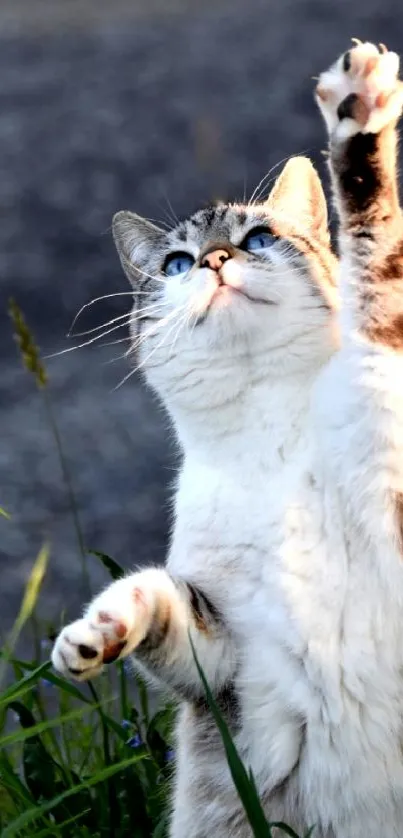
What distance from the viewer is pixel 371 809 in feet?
4.11

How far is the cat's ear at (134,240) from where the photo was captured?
6.05ft

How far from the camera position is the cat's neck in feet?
4.62

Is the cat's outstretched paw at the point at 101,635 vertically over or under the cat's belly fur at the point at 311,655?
over

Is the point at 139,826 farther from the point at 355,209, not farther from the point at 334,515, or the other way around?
the point at 355,209

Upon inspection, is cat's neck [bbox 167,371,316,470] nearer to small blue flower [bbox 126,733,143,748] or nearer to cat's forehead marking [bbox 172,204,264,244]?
cat's forehead marking [bbox 172,204,264,244]

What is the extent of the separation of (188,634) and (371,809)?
0.97 ft

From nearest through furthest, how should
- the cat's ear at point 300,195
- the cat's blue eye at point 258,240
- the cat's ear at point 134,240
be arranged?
the cat's blue eye at point 258,240 < the cat's ear at point 300,195 < the cat's ear at point 134,240

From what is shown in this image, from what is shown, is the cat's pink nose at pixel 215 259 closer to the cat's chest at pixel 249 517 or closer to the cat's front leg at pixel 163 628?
the cat's chest at pixel 249 517

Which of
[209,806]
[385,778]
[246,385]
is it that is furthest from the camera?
[246,385]

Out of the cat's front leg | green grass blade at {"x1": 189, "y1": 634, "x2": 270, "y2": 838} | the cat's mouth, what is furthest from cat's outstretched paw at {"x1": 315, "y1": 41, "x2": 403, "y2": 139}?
green grass blade at {"x1": 189, "y1": 634, "x2": 270, "y2": 838}

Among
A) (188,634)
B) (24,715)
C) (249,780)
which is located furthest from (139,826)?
(249,780)

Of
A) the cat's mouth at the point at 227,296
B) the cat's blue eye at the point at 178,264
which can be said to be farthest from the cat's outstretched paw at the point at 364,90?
the cat's blue eye at the point at 178,264

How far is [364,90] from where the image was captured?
3.98 ft

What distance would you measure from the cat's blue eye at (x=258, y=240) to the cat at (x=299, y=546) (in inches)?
3.7
